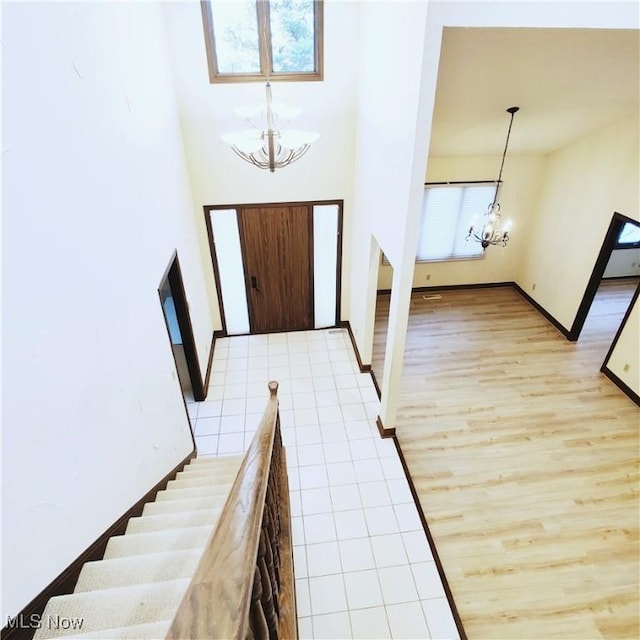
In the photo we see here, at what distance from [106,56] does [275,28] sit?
7.65 ft

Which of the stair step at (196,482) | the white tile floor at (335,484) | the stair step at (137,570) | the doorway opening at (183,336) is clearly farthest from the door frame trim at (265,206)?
the stair step at (137,570)

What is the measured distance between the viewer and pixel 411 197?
2.79m

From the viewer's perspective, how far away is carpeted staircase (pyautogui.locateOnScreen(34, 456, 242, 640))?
139 centimetres

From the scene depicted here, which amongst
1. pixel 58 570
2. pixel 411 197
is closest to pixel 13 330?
pixel 58 570

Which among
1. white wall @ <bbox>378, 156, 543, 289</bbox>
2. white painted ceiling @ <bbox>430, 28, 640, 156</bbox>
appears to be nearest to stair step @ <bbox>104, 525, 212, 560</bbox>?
white painted ceiling @ <bbox>430, 28, 640, 156</bbox>

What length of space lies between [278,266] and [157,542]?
3.82 m

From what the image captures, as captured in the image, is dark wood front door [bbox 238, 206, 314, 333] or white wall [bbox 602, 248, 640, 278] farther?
white wall [bbox 602, 248, 640, 278]

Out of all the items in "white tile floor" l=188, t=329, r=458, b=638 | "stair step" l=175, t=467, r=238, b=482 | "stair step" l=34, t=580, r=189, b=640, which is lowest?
"white tile floor" l=188, t=329, r=458, b=638

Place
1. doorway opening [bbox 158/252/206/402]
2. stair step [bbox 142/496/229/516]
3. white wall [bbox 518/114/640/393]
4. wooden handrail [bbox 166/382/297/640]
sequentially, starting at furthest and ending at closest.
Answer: white wall [bbox 518/114/640/393] < doorway opening [bbox 158/252/206/402] < stair step [bbox 142/496/229/516] < wooden handrail [bbox 166/382/297/640]

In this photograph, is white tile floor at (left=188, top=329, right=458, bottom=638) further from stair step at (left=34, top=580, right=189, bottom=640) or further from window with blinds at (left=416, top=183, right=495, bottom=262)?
window with blinds at (left=416, top=183, right=495, bottom=262)

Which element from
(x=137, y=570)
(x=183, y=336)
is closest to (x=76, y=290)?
(x=137, y=570)

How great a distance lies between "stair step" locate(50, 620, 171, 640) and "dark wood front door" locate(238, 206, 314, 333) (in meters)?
4.31

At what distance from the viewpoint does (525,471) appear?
3777 mm

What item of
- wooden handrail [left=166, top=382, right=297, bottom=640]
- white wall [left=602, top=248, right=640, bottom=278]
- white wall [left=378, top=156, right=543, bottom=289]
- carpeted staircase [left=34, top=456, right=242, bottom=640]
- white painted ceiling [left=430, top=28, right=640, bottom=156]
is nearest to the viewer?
wooden handrail [left=166, top=382, right=297, bottom=640]
